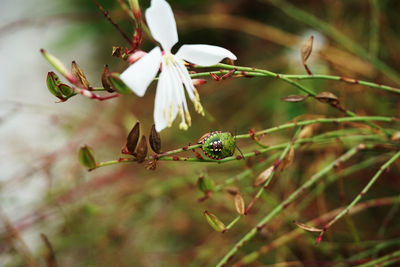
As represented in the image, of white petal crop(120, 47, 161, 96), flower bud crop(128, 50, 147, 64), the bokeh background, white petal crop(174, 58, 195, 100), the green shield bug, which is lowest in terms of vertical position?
the bokeh background

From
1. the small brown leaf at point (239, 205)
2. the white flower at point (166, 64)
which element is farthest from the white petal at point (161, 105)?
the small brown leaf at point (239, 205)

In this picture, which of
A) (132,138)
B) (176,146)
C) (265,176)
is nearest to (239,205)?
(265,176)

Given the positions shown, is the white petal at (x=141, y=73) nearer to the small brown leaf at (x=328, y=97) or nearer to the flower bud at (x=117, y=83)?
the flower bud at (x=117, y=83)

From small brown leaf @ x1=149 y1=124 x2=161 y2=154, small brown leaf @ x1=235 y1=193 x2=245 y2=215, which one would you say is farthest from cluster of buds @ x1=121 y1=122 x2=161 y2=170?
small brown leaf @ x1=235 y1=193 x2=245 y2=215

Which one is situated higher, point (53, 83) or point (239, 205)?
point (53, 83)

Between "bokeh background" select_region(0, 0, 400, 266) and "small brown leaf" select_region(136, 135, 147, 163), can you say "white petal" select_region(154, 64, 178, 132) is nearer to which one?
"small brown leaf" select_region(136, 135, 147, 163)

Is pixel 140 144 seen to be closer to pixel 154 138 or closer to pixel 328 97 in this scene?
pixel 154 138
